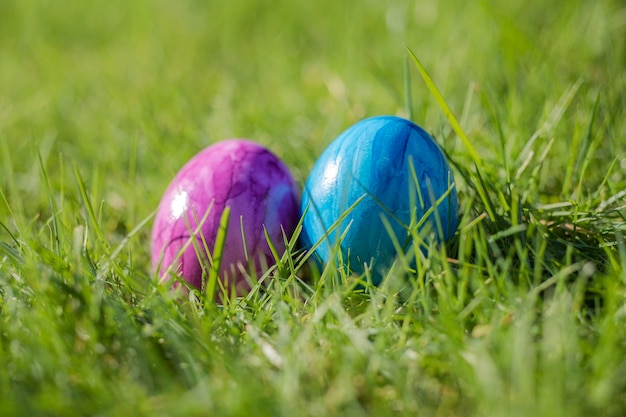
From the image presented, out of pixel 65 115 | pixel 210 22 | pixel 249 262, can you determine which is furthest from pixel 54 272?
pixel 210 22

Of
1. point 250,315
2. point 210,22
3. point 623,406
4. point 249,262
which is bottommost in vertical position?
point 623,406

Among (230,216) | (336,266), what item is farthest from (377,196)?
(230,216)

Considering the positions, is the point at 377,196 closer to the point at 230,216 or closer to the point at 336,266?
the point at 336,266

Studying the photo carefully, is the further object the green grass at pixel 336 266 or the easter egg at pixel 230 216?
the easter egg at pixel 230 216

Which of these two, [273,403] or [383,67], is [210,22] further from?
[273,403]
